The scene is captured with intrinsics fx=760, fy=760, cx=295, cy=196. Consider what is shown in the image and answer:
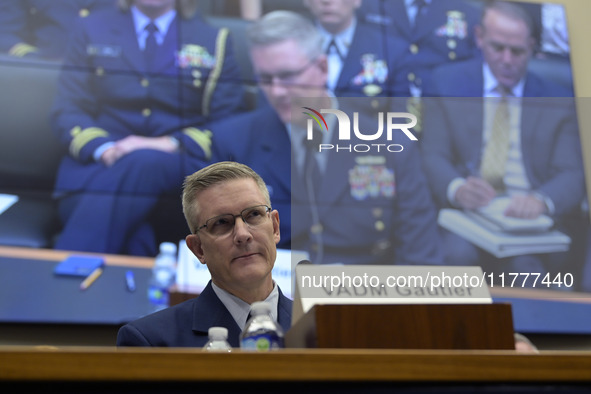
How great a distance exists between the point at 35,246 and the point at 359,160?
2.11 m

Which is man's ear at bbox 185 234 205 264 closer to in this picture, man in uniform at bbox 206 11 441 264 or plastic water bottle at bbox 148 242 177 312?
plastic water bottle at bbox 148 242 177 312

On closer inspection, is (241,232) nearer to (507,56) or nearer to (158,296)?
(158,296)

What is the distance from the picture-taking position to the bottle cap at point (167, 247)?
14.7 ft

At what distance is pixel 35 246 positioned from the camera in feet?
14.3

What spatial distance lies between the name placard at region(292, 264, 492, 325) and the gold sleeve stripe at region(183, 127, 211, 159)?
3.57 metres

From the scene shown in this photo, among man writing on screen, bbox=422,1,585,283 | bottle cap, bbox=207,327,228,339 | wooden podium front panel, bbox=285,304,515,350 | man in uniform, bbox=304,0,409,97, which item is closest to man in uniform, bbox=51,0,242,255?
→ man in uniform, bbox=304,0,409,97

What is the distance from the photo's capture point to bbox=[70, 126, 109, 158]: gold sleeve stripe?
180 inches

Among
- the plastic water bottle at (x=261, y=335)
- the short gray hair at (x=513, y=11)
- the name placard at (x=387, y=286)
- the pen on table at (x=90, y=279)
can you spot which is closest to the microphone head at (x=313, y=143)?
the pen on table at (x=90, y=279)

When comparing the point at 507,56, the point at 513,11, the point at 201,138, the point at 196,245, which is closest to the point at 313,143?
the point at 201,138

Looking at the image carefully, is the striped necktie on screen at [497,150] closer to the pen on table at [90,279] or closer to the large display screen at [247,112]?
the large display screen at [247,112]

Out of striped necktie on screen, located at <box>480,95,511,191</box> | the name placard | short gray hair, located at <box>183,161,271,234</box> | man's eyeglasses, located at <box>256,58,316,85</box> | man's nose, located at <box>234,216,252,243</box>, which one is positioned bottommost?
the name placard

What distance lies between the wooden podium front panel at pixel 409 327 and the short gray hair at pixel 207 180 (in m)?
0.75

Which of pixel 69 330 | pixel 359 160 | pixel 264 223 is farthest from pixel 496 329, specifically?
pixel 359 160
